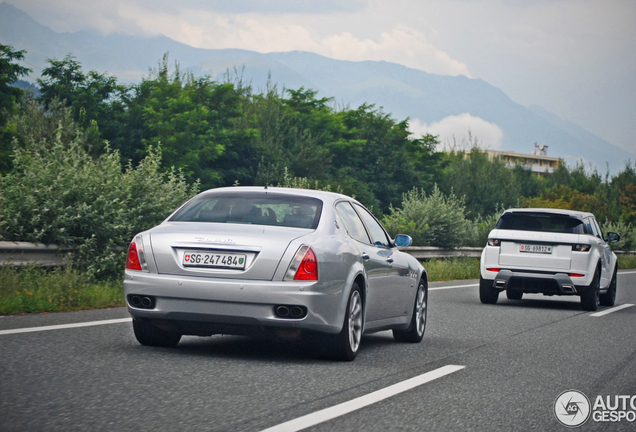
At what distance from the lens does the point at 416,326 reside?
9703 millimetres

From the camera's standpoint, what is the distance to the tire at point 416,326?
9648 millimetres

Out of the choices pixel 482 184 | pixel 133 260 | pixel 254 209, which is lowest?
pixel 133 260

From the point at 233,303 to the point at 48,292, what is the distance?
15.9 feet

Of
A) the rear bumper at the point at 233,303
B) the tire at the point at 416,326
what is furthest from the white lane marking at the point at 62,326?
the tire at the point at 416,326

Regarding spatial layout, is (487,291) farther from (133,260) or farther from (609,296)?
(133,260)

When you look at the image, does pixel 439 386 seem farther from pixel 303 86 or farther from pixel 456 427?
pixel 303 86

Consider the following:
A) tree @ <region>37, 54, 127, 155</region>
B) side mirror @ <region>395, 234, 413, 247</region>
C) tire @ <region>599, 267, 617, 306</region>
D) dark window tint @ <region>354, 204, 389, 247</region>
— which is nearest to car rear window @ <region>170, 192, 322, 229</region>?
dark window tint @ <region>354, 204, 389, 247</region>

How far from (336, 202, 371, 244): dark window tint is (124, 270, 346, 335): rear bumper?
3.53ft

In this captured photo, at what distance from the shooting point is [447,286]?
20.1 metres

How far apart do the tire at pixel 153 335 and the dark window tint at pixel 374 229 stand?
7.36ft

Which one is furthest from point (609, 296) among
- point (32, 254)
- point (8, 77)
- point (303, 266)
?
point (8, 77)

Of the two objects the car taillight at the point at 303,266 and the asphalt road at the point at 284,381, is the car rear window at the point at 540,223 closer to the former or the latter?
the asphalt road at the point at 284,381

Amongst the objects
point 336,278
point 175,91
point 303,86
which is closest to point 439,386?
point 336,278

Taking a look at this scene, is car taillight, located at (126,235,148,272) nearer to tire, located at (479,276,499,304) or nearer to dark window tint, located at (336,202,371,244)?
dark window tint, located at (336,202,371,244)
